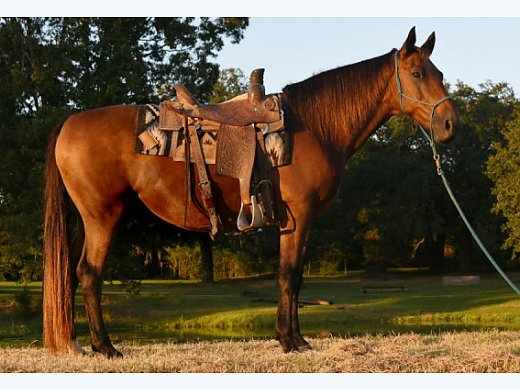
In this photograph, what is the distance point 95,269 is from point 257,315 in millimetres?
15731

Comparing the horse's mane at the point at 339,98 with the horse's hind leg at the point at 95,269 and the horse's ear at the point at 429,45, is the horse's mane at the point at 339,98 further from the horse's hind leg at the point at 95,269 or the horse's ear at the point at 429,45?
the horse's hind leg at the point at 95,269

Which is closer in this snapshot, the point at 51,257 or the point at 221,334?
the point at 51,257

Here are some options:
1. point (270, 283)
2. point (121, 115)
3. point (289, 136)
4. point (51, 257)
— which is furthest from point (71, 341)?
point (270, 283)

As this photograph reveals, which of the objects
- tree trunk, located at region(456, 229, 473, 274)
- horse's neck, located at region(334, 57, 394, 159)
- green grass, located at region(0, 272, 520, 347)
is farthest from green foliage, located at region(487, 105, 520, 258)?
horse's neck, located at region(334, 57, 394, 159)

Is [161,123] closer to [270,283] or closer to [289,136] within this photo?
[289,136]

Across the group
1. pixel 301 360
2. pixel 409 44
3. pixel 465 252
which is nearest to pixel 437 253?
pixel 465 252

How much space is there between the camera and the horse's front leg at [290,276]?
700 cm

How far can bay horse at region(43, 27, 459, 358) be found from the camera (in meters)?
7.04

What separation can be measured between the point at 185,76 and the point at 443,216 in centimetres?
2581

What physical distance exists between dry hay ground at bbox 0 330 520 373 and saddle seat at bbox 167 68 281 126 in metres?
2.20

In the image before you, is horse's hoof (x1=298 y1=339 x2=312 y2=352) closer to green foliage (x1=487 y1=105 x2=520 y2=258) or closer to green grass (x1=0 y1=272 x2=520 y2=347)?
green grass (x1=0 y1=272 x2=520 y2=347)

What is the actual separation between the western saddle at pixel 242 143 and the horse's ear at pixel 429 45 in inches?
61.7

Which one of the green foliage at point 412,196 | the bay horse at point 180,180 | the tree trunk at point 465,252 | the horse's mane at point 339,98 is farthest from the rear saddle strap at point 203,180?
the tree trunk at point 465,252

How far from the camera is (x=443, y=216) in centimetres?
4478
